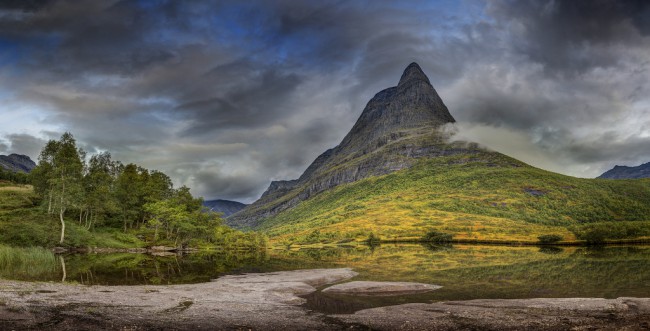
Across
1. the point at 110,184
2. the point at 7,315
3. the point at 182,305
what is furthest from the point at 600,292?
the point at 110,184

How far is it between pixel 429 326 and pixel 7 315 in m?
24.5

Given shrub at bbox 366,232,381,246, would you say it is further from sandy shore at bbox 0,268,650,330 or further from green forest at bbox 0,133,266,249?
sandy shore at bbox 0,268,650,330

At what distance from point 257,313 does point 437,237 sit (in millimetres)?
157299

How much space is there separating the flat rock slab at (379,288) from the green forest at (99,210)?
6878 cm

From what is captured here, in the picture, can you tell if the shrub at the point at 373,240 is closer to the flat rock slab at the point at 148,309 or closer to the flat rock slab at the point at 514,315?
the flat rock slab at the point at 148,309

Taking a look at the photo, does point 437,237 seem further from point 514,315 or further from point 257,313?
point 257,313

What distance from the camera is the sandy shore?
73.3ft

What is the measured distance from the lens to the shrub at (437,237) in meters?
170

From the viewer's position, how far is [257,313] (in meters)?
27.3

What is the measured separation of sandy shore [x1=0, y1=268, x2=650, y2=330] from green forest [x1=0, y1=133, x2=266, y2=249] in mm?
60635

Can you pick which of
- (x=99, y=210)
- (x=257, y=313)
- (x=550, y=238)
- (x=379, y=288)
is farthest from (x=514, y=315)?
(x=550, y=238)

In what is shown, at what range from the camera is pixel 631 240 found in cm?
13262

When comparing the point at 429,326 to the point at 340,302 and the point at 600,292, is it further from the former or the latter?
the point at 600,292

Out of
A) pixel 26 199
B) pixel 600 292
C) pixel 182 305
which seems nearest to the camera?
pixel 182 305
